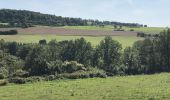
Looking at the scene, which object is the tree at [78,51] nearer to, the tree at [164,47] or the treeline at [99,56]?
the treeline at [99,56]

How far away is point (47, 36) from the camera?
420 feet

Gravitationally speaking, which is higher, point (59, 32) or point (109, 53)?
point (59, 32)

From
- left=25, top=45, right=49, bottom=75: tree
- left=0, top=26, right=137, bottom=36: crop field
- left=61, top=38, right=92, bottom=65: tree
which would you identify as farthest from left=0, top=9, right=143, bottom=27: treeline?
left=25, top=45, right=49, bottom=75: tree

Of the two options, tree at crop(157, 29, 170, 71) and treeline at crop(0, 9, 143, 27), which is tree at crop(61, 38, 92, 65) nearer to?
tree at crop(157, 29, 170, 71)

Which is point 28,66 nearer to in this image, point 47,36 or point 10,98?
point 47,36

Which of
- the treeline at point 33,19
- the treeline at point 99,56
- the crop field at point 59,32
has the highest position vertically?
the treeline at point 33,19

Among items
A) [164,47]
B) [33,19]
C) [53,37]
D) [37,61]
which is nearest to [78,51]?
[37,61]

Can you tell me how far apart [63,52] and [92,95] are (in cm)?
6832

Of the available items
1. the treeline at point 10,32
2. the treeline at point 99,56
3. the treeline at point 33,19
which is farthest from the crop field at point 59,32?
the treeline at point 99,56

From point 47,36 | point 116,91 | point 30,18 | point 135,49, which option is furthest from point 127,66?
point 30,18

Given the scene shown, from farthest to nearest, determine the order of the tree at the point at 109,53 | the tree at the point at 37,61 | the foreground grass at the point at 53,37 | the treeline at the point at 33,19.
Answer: the treeline at the point at 33,19, the foreground grass at the point at 53,37, the tree at the point at 109,53, the tree at the point at 37,61

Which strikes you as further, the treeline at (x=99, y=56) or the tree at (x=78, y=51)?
the tree at (x=78, y=51)

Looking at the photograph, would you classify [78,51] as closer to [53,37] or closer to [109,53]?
[109,53]

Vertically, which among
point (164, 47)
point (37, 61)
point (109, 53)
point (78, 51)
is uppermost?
point (164, 47)
